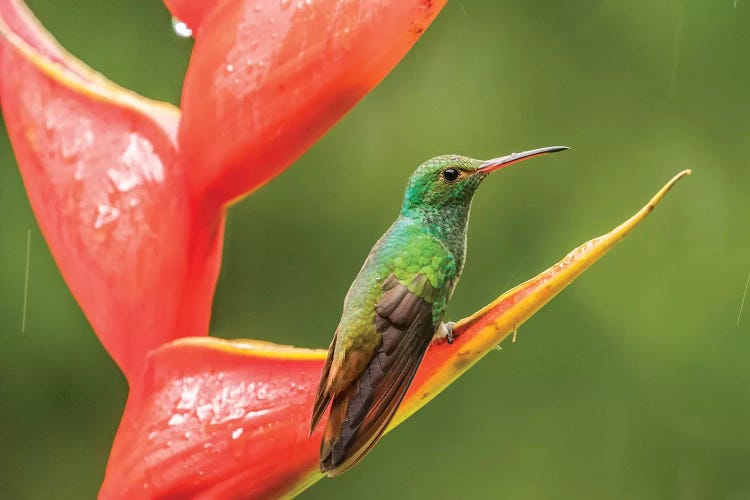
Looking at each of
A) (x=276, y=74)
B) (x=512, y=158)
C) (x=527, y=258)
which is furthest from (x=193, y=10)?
(x=527, y=258)

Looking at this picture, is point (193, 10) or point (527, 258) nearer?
point (193, 10)

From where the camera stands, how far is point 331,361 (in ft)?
1.49

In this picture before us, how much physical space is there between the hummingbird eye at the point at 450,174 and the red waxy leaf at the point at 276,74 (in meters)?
0.06

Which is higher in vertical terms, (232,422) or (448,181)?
(448,181)

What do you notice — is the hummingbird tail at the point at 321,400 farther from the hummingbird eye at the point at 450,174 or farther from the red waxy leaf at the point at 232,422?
the hummingbird eye at the point at 450,174

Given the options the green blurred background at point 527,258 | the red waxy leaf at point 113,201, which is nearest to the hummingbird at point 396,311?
the red waxy leaf at point 113,201

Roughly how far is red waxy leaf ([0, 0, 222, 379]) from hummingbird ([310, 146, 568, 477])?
0.10 metres

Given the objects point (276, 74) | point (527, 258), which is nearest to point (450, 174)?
point (276, 74)

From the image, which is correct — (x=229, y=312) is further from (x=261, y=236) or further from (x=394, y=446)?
(x=394, y=446)

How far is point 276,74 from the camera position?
1.51 feet

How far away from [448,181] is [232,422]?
Result: 0.56ft

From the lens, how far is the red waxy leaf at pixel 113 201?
19.9 inches

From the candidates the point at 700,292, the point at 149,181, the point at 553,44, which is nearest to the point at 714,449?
the point at 700,292

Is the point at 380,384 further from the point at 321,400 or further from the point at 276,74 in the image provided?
the point at 276,74
